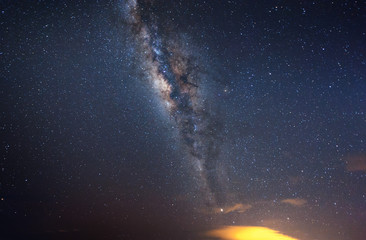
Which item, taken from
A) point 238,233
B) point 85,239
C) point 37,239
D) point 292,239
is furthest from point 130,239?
point 292,239

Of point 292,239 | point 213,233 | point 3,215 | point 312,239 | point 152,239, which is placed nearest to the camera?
point 312,239

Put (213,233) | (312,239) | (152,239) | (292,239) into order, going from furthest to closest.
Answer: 1. (213,233)
2. (152,239)
3. (292,239)
4. (312,239)

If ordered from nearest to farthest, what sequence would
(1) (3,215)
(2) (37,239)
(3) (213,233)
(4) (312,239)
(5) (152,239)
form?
1. (4) (312,239)
2. (2) (37,239)
3. (1) (3,215)
4. (5) (152,239)
5. (3) (213,233)

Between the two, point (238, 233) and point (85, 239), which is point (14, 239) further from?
point (238, 233)

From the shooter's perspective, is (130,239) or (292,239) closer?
(292,239)

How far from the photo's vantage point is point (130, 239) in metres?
73.2

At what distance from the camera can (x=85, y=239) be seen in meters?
72.3

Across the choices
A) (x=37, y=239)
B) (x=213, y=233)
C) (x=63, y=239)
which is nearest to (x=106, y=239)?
(x=63, y=239)

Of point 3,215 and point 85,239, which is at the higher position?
point 3,215

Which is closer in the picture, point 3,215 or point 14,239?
point 14,239

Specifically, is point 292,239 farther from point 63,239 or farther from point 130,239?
point 63,239

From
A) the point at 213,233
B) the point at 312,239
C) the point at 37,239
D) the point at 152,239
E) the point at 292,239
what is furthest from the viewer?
the point at 213,233

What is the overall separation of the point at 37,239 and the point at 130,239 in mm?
26643

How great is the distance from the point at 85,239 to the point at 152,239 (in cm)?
2191
